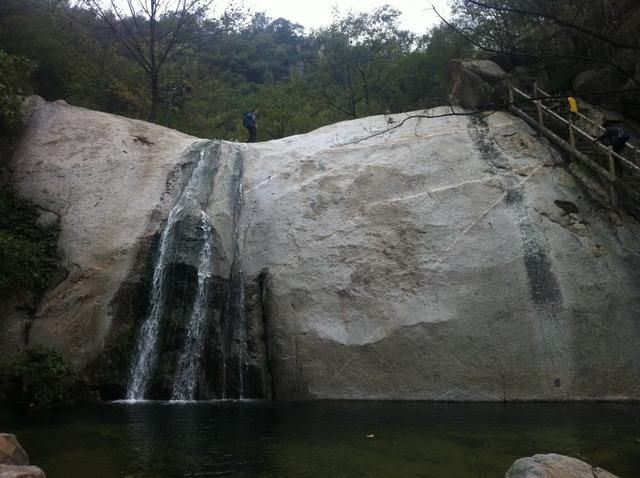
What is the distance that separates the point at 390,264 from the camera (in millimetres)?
13336

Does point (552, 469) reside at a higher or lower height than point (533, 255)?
lower

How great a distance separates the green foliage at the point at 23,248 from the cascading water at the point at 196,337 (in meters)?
3.58

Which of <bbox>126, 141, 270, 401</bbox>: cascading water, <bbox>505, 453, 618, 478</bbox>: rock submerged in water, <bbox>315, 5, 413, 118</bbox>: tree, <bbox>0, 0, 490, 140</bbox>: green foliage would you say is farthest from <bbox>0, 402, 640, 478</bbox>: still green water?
<bbox>315, 5, 413, 118</bbox>: tree

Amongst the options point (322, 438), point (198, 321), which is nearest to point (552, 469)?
point (322, 438)

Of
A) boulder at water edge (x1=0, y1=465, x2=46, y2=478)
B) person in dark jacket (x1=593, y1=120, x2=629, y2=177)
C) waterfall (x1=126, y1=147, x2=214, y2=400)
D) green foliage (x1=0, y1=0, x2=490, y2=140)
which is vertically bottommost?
→ boulder at water edge (x1=0, y1=465, x2=46, y2=478)

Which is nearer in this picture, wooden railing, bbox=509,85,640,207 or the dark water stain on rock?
the dark water stain on rock

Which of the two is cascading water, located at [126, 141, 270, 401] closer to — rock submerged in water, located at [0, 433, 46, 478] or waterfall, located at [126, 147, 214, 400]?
waterfall, located at [126, 147, 214, 400]

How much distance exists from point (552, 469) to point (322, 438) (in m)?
3.88

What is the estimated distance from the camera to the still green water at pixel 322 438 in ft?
23.7

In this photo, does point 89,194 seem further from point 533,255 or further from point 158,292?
point 533,255

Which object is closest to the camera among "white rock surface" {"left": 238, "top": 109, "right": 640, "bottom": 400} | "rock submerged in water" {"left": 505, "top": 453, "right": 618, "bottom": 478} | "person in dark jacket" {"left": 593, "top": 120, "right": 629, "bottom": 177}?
"rock submerged in water" {"left": 505, "top": 453, "right": 618, "bottom": 478}

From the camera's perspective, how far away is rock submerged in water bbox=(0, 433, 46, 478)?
5434mm

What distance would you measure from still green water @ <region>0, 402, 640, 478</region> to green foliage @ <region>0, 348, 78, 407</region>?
0.84 meters

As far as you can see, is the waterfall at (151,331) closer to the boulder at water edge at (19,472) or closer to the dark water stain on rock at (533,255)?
the boulder at water edge at (19,472)
